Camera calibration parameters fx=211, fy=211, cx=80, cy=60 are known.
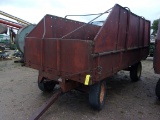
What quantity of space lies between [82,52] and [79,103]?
1.53m

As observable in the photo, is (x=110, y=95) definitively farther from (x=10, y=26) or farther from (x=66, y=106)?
(x=10, y=26)

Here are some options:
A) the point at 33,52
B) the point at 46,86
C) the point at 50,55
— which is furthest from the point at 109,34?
the point at 46,86

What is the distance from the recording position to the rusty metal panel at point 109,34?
3732 mm

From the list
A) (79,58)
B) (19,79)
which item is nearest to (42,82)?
(79,58)

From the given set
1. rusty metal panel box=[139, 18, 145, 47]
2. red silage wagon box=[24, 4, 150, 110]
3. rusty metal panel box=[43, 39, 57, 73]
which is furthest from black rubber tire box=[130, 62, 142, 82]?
rusty metal panel box=[43, 39, 57, 73]

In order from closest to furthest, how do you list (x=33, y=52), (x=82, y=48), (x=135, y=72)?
1. (x=82, y=48)
2. (x=33, y=52)
3. (x=135, y=72)

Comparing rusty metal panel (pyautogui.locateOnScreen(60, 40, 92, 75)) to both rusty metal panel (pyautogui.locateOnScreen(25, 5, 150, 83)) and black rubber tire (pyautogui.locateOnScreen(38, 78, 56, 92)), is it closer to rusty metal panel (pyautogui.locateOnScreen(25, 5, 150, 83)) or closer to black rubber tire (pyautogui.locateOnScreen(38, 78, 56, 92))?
rusty metal panel (pyautogui.locateOnScreen(25, 5, 150, 83))

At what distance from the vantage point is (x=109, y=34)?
408 centimetres

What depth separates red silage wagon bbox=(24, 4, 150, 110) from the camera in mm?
3654

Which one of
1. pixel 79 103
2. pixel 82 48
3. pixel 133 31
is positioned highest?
pixel 133 31

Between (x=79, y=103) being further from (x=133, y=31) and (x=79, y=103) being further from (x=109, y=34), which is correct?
(x=133, y=31)

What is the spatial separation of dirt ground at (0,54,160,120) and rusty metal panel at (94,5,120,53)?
130 cm

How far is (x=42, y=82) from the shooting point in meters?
4.85

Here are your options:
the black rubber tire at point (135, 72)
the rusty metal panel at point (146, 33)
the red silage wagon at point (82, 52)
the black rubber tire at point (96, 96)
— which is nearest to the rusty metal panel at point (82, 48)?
the red silage wagon at point (82, 52)
